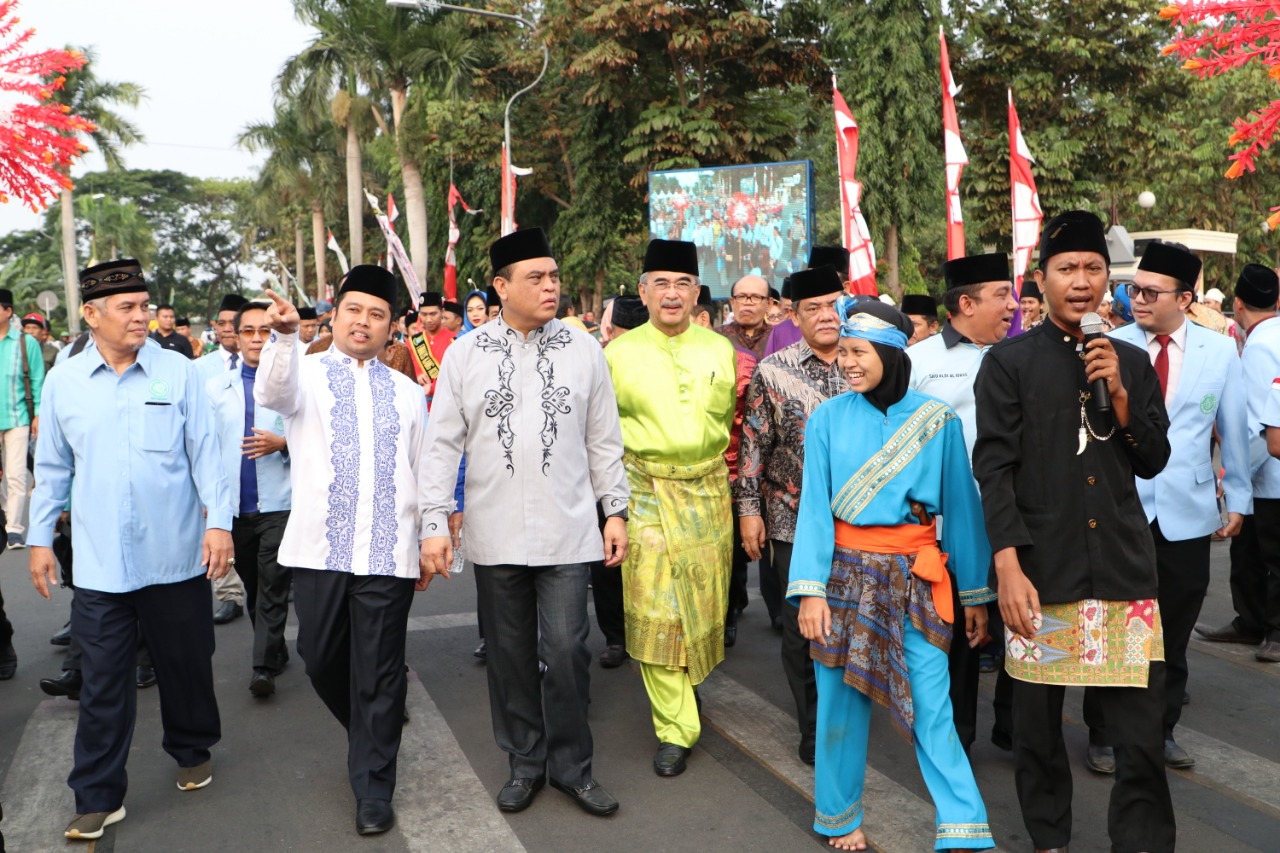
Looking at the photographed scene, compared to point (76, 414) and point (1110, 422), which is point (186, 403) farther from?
point (1110, 422)

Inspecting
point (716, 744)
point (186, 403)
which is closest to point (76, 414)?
point (186, 403)

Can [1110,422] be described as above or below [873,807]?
above

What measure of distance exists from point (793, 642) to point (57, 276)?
6542 centimetres

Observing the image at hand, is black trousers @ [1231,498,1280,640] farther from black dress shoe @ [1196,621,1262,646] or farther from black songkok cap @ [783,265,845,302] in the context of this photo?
black songkok cap @ [783,265,845,302]

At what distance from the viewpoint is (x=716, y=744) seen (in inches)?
201

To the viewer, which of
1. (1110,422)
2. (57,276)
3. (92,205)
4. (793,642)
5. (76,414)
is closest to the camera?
(1110,422)

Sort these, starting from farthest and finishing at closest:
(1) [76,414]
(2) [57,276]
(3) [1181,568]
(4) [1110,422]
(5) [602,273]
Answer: (2) [57,276] → (5) [602,273] → (3) [1181,568] → (1) [76,414] → (4) [1110,422]

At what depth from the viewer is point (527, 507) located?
436cm

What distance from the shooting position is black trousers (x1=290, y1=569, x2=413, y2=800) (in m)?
4.32

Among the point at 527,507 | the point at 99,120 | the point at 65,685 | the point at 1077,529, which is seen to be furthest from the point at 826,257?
the point at 99,120

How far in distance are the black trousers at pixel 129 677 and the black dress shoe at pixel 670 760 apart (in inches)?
70.5

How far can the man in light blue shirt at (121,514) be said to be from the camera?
4270 millimetres

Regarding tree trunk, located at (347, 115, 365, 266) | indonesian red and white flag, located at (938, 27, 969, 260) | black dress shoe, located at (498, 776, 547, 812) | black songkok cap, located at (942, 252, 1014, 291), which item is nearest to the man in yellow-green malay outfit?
black dress shoe, located at (498, 776, 547, 812)

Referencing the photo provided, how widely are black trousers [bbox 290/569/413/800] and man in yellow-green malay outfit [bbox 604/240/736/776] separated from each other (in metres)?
1.05
